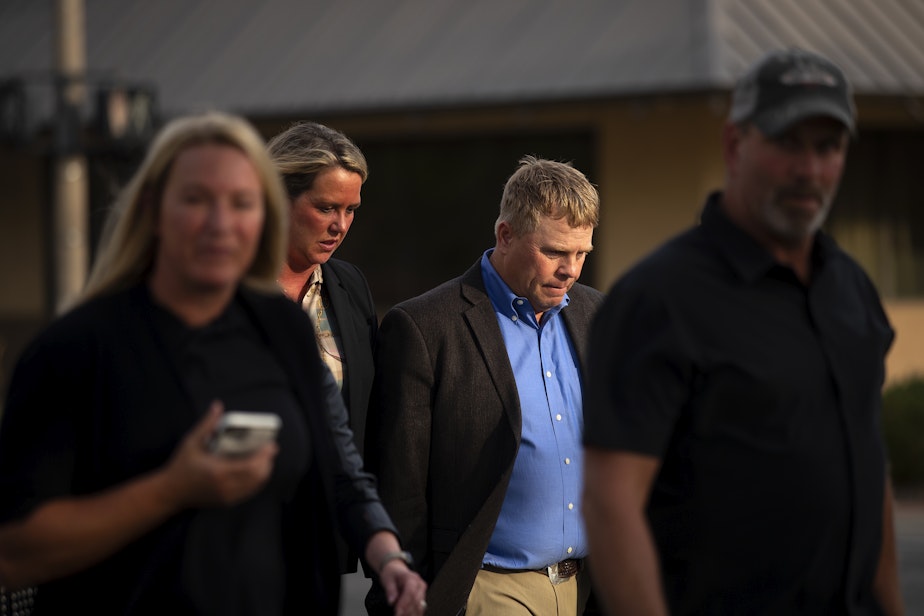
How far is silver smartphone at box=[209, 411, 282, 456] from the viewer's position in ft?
9.23

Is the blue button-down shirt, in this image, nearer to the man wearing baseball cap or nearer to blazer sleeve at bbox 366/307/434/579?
blazer sleeve at bbox 366/307/434/579

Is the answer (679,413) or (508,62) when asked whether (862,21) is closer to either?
(508,62)

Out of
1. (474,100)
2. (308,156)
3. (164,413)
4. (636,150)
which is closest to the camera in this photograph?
(164,413)

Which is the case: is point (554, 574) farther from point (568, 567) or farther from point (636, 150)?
point (636, 150)

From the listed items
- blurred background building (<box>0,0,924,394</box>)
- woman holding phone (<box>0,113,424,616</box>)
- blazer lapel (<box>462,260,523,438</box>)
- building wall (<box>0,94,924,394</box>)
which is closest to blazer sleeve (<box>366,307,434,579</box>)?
blazer lapel (<box>462,260,523,438</box>)

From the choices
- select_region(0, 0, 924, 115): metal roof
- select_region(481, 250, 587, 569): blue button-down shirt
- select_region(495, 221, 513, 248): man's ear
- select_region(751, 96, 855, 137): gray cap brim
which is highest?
select_region(0, 0, 924, 115): metal roof

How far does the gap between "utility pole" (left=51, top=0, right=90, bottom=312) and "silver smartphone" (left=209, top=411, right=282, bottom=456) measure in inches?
534

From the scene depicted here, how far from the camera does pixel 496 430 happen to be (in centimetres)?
473

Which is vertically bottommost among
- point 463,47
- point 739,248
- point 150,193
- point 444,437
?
point 444,437

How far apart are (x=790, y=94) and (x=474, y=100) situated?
1325 cm

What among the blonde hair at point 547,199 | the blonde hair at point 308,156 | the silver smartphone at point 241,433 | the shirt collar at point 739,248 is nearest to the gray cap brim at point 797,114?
the shirt collar at point 739,248

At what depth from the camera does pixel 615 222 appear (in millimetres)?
17047

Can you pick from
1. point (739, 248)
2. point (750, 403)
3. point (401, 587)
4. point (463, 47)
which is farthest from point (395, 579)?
point (463, 47)

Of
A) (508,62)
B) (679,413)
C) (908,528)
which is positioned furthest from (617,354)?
(508,62)
